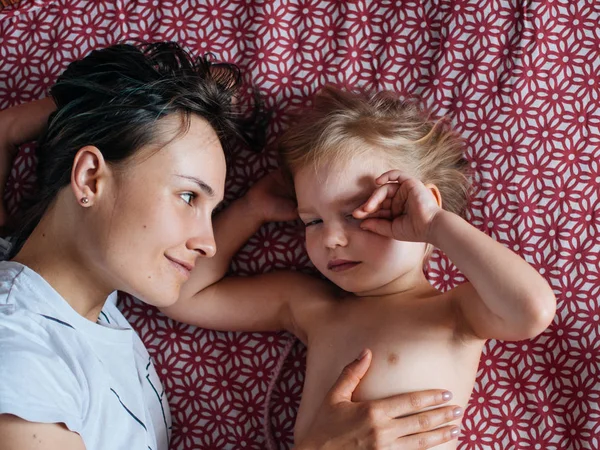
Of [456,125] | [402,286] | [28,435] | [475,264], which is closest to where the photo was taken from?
[28,435]

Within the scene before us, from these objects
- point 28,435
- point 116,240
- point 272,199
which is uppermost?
point 272,199

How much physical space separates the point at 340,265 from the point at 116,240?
46 centimetres

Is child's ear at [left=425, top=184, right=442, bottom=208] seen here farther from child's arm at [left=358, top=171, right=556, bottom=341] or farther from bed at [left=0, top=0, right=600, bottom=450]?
bed at [left=0, top=0, right=600, bottom=450]

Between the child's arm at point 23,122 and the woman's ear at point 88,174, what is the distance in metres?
0.29

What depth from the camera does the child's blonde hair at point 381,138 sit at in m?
1.41

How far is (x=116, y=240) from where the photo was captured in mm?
1305

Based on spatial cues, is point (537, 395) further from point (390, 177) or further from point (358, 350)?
point (390, 177)

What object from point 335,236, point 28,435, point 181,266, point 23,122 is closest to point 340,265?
Result: point 335,236

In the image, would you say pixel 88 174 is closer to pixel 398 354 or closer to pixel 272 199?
pixel 272 199

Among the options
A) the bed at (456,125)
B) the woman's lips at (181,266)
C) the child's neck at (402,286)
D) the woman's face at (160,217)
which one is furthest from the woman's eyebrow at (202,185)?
the child's neck at (402,286)

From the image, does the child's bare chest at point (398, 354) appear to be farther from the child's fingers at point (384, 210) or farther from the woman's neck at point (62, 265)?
the woman's neck at point (62, 265)

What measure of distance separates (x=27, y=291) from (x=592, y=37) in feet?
4.41

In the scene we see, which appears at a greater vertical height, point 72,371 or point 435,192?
point 435,192

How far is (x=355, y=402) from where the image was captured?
1348mm
